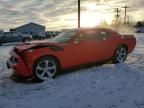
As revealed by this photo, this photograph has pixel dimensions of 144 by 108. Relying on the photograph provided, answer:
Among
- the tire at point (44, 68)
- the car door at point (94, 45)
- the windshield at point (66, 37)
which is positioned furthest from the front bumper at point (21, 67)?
the car door at point (94, 45)

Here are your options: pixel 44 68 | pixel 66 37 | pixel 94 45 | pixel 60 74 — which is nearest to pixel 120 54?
pixel 94 45

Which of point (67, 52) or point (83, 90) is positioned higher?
point (67, 52)

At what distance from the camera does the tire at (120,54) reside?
1006 cm

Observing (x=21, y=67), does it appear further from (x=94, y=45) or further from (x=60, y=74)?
(x=94, y=45)

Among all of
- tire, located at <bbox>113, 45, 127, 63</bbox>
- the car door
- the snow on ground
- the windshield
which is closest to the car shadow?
the snow on ground

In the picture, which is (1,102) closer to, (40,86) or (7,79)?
(40,86)

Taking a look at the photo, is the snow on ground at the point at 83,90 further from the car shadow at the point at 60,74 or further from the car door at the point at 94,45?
the car door at the point at 94,45

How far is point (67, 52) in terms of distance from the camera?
8.45 m

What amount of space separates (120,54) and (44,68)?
3.40 meters

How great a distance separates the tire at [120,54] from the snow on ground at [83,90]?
1.32 meters

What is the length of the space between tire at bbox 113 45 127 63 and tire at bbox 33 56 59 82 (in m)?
2.74

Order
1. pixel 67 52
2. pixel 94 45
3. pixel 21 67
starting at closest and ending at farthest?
pixel 21 67, pixel 67 52, pixel 94 45

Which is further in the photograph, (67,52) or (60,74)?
(60,74)

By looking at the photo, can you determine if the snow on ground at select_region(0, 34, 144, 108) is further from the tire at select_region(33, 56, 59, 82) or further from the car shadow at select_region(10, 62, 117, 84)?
the tire at select_region(33, 56, 59, 82)
